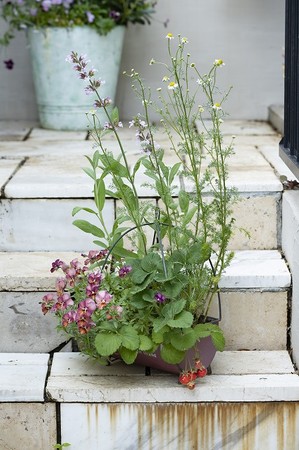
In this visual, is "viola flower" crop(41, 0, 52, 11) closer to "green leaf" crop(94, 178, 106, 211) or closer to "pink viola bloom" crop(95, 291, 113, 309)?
"green leaf" crop(94, 178, 106, 211)

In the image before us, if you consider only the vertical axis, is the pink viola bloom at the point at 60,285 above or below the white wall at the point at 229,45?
below

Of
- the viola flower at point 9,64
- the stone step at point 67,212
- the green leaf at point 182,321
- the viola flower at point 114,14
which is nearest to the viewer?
the green leaf at point 182,321

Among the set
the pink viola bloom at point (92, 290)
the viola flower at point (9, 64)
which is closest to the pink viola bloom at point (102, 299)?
the pink viola bloom at point (92, 290)

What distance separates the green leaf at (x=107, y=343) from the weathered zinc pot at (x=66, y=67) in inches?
76.0

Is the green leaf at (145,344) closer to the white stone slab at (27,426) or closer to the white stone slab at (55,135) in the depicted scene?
the white stone slab at (27,426)

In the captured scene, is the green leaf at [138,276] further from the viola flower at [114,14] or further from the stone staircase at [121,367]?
the viola flower at [114,14]

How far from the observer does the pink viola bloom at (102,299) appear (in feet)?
7.38

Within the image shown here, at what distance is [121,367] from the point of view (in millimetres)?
2438

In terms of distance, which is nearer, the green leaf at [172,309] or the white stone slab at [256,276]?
the green leaf at [172,309]

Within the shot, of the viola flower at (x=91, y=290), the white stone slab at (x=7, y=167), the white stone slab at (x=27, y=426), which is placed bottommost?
the white stone slab at (x=27, y=426)

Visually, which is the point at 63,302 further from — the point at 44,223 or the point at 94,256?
the point at 44,223

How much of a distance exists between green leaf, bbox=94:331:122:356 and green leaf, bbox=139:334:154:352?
0.05 meters

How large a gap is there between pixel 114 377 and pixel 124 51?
89.5 inches

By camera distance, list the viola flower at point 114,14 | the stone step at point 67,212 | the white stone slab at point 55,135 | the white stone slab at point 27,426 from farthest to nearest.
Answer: the viola flower at point 114,14 < the white stone slab at point 55,135 < the stone step at point 67,212 < the white stone slab at point 27,426
